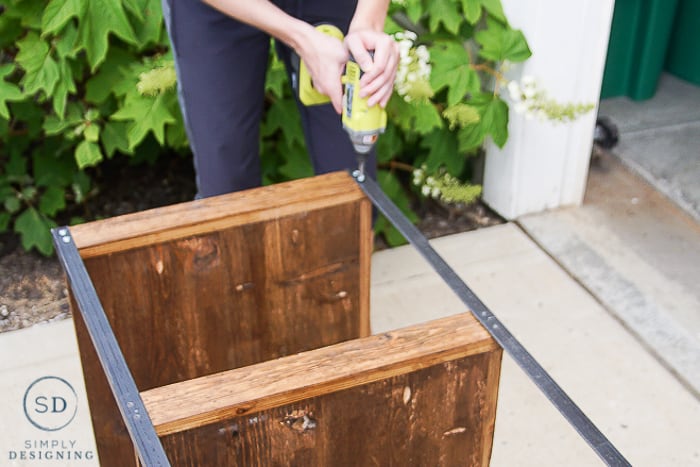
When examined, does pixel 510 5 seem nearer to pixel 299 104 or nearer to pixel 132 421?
pixel 299 104

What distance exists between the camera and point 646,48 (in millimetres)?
3479

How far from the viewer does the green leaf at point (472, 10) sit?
251 centimetres

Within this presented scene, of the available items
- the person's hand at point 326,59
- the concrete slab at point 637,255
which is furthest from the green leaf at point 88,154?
the concrete slab at point 637,255

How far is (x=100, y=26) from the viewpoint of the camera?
2.27 metres

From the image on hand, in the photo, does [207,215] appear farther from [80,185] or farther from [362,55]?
[80,185]

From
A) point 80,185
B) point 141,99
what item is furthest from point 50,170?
point 141,99

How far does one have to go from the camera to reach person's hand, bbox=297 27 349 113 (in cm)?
169

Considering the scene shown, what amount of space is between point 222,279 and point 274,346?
248 millimetres

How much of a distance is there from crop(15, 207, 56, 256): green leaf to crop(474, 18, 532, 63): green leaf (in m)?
1.51

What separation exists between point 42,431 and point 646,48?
2.75m

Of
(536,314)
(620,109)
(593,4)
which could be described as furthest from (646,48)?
(536,314)

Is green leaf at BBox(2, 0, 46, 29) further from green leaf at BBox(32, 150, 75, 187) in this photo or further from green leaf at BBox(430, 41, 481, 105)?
green leaf at BBox(430, 41, 481, 105)

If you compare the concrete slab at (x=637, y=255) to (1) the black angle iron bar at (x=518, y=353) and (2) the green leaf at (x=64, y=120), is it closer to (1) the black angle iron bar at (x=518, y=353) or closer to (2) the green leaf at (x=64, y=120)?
(1) the black angle iron bar at (x=518, y=353)

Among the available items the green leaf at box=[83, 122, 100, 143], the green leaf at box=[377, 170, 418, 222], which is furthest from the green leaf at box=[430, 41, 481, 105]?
the green leaf at box=[83, 122, 100, 143]
